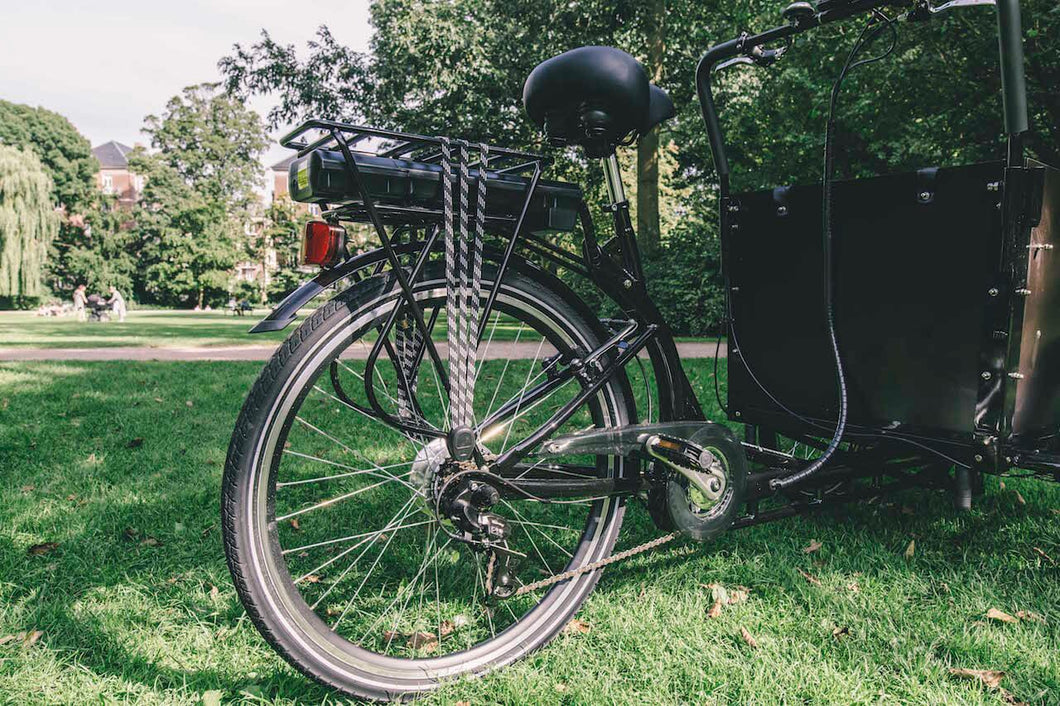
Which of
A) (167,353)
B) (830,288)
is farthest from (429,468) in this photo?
(167,353)

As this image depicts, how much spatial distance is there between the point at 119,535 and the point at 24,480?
3.86 ft

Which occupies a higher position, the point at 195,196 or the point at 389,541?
the point at 195,196

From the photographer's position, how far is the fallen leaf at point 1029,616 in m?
2.27

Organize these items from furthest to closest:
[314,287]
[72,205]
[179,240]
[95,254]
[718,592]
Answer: [72,205], [95,254], [179,240], [718,592], [314,287]

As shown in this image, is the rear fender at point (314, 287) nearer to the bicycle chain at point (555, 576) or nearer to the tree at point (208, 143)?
the bicycle chain at point (555, 576)

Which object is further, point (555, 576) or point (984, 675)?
point (555, 576)

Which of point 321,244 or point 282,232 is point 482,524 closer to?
point 321,244

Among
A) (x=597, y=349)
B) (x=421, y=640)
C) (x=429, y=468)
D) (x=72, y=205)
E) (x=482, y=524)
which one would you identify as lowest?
(x=421, y=640)

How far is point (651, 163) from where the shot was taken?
14328mm

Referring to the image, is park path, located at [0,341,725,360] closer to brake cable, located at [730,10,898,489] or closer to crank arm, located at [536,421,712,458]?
brake cable, located at [730,10,898,489]

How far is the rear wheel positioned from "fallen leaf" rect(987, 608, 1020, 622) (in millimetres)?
1225

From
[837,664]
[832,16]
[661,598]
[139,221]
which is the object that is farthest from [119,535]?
[139,221]

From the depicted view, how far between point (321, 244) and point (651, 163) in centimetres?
1331

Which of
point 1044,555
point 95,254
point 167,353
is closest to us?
point 1044,555
